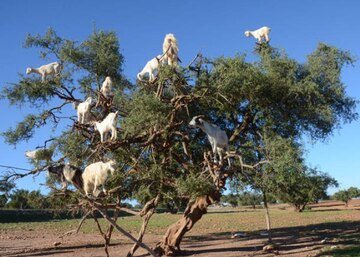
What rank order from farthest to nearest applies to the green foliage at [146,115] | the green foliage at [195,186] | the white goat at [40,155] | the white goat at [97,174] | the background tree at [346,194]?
the background tree at [346,194], the green foliage at [146,115], the white goat at [40,155], the green foliage at [195,186], the white goat at [97,174]

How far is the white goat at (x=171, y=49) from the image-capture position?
13164mm

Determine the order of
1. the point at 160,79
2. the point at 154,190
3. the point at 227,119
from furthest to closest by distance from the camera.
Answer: the point at 227,119, the point at 154,190, the point at 160,79

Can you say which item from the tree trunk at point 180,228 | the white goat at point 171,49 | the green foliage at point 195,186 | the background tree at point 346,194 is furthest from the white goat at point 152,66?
the background tree at point 346,194

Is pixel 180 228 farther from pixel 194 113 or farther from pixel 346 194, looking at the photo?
pixel 346 194

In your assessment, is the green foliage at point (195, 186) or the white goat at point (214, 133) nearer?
the green foliage at point (195, 186)

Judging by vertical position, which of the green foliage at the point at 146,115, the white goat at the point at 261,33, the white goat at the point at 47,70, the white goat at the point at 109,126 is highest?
the white goat at the point at 261,33

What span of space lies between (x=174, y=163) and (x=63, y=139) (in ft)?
12.3

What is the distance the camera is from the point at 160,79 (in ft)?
40.2

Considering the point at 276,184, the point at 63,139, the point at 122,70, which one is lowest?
the point at 276,184

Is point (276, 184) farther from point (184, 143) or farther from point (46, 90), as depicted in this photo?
point (46, 90)

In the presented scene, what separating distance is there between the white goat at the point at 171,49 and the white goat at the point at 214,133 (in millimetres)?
2031

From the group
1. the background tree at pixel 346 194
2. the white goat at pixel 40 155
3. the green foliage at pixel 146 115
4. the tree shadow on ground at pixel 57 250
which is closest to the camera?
the white goat at pixel 40 155

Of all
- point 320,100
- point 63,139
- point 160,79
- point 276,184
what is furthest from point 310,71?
point 63,139

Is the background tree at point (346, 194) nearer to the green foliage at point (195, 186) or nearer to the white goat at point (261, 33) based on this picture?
the white goat at point (261, 33)
